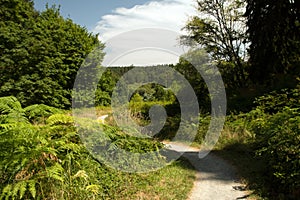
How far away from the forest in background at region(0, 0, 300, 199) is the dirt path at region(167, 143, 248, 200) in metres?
0.66

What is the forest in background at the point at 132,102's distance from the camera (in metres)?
3.77

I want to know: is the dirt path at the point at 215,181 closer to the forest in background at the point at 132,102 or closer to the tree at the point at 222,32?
the forest in background at the point at 132,102

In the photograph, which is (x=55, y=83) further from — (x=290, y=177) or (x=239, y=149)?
(x=290, y=177)

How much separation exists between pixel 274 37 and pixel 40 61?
706 inches

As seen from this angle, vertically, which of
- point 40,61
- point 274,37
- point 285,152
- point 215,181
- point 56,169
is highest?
point 274,37

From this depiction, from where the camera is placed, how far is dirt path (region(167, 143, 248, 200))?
21.5 ft

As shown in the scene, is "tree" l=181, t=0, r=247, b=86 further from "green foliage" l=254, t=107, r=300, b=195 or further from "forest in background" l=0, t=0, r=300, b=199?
"green foliage" l=254, t=107, r=300, b=195

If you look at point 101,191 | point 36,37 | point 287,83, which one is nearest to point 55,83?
point 36,37

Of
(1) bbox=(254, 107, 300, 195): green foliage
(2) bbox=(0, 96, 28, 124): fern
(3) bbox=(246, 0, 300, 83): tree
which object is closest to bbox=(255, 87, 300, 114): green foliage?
(1) bbox=(254, 107, 300, 195): green foliage

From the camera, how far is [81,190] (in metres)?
4.13

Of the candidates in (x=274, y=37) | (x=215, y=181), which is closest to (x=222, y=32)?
(x=274, y=37)

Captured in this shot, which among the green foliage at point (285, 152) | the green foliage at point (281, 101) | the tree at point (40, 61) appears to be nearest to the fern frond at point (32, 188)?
the green foliage at point (285, 152)

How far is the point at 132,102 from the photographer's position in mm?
23375

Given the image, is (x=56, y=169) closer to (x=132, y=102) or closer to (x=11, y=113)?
(x=11, y=113)
